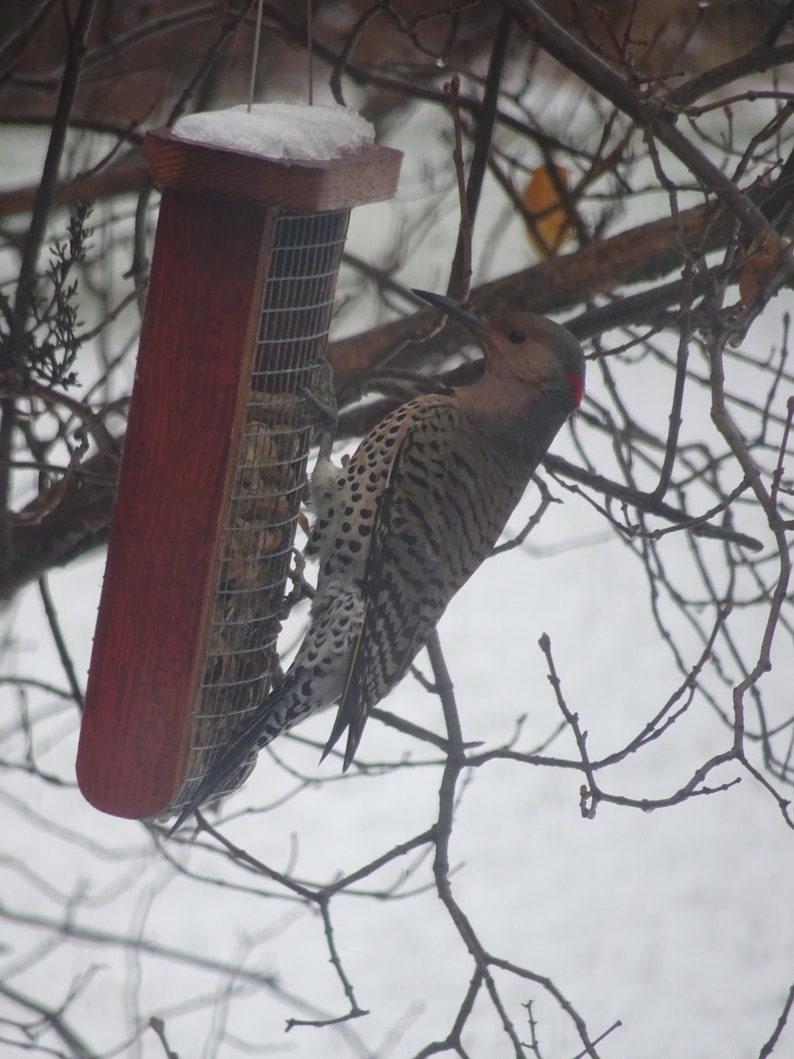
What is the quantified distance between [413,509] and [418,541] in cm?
7

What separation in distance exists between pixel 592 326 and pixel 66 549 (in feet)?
4.80

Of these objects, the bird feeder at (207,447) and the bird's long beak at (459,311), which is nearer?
the bird feeder at (207,447)

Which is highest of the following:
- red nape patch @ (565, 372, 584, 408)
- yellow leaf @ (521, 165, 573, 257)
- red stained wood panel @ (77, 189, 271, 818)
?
yellow leaf @ (521, 165, 573, 257)

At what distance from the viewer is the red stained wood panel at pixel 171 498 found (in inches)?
81.3

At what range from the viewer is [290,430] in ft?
8.18

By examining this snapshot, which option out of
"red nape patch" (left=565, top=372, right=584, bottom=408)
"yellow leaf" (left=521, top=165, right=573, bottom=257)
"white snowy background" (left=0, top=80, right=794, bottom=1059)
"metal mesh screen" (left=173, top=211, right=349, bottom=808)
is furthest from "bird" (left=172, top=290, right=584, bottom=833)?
"white snowy background" (left=0, top=80, right=794, bottom=1059)

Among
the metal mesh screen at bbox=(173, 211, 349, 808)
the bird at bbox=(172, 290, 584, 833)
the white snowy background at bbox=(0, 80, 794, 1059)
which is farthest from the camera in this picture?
the white snowy background at bbox=(0, 80, 794, 1059)

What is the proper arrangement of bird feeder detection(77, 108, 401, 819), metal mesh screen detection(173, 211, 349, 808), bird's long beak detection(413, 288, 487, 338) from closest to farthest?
bird feeder detection(77, 108, 401, 819), metal mesh screen detection(173, 211, 349, 808), bird's long beak detection(413, 288, 487, 338)

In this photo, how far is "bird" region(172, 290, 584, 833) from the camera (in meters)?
2.70

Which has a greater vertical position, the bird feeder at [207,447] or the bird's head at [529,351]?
the bird's head at [529,351]

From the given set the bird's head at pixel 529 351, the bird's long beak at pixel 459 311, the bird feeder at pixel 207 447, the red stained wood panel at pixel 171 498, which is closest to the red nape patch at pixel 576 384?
the bird's head at pixel 529 351

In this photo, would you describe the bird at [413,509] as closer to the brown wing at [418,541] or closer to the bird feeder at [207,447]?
the brown wing at [418,541]

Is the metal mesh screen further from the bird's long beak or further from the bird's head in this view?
the bird's head

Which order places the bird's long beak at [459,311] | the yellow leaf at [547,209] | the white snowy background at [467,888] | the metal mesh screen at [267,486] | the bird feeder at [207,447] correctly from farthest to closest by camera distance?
the white snowy background at [467,888], the yellow leaf at [547,209], the bird's long beak at [459,311], the metal mesh screen at [267,486], the bird feeder at [207,447]
